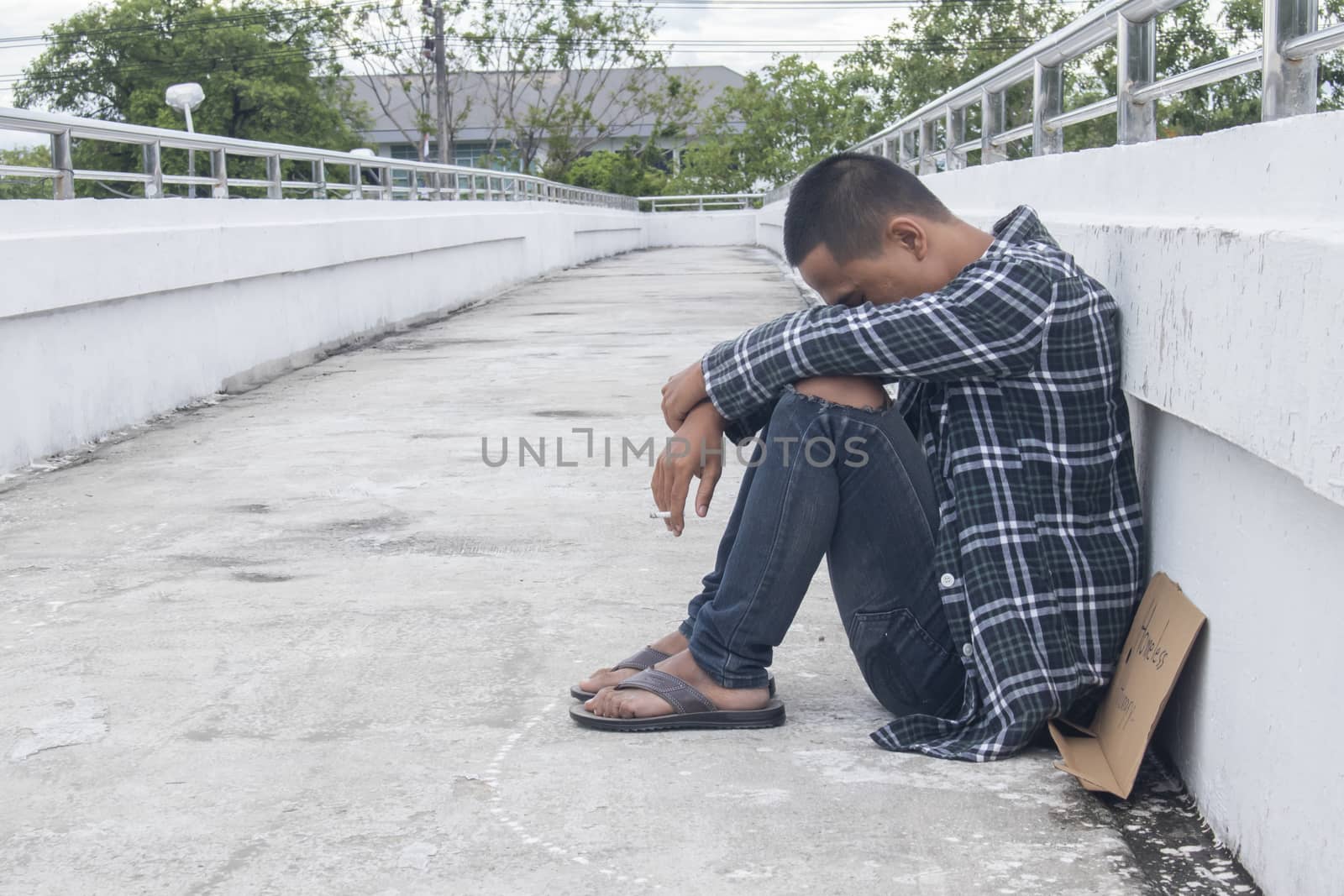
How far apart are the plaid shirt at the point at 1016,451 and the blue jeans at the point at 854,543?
6cm

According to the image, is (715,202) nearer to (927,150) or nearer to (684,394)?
(927,150)

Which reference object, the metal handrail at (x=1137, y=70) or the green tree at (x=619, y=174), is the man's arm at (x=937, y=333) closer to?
the metal handrail at (x=1137, y=70)

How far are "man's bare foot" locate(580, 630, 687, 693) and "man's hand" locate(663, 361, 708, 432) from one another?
1.57ft

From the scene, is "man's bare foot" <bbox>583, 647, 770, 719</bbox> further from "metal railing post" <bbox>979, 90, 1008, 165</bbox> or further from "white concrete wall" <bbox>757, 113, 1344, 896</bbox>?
"metal railing post" <bbox>979, 90, 1008, 165</bbox>

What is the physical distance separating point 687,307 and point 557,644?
11160mm

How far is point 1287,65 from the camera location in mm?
2242

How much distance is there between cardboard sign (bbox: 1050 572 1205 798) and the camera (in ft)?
7.57

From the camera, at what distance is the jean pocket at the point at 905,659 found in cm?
260

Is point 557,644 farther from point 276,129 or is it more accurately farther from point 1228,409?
point 276,129

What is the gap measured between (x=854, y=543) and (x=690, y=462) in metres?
0.34

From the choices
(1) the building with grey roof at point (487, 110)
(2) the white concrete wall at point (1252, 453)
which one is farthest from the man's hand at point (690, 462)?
(1) the building with grey roof at point (487, 110)

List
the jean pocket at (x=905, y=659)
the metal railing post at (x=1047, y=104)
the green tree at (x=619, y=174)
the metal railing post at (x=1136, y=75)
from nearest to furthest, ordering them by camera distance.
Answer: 1. the jean pocket at (x=905, y=659)
2. the metal railing post at (x=1136, y=75)
3. the metal railing post at (x=1047, y=104)
4. the green tree at (x=619, y=174)

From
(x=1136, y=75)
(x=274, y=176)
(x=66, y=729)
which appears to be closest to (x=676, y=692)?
(x=66, y=729)

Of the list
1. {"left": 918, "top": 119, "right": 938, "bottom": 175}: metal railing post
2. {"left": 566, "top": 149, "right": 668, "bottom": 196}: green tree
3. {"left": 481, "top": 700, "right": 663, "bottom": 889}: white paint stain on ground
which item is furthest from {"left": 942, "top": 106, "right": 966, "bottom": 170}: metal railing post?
{"left": 566, "top": 149, "right": 668, "bottom": 196}: green tree
